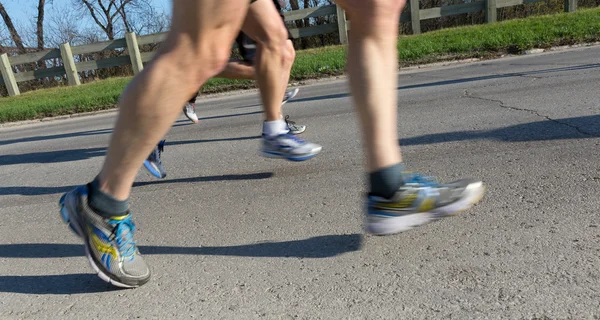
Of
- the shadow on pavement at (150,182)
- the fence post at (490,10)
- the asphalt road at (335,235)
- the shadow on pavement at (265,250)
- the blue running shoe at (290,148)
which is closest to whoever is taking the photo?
the asphalt road at (335,235)

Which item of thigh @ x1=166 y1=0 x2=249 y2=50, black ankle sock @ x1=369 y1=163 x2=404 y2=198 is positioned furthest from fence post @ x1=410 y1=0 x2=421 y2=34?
thigh @ x1=166 y1=0 x2=249 y2=50

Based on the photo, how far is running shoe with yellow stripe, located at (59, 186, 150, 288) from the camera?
181cm

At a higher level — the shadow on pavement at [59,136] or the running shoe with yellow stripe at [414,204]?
the running shoe with yellow stripe at [414,204]

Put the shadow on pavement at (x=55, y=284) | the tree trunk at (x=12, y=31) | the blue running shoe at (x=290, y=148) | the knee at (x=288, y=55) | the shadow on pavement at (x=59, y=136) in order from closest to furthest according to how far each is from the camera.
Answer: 1. the shadow on pavement at (x=55, y=284)
2. the blue running shoe at (x=290, y=148)
3. the knee at (x=288, y=55)
4. the shadow on pavement at (x=59, y=136)
5. the tree trunk at (x=12, y=31)

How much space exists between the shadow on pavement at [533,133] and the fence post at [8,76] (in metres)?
17.9

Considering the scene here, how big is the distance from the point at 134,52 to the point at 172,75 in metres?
17.5

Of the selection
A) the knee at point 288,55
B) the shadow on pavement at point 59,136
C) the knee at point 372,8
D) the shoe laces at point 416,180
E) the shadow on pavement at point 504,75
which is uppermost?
the knee at point 372,8

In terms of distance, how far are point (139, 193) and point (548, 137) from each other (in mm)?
2833

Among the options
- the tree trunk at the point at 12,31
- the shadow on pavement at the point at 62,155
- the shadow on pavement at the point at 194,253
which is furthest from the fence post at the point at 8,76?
the shadow on pavement at the point at 194,253

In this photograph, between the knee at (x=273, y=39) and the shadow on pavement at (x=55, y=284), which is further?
the knee at (x=273, y=39)

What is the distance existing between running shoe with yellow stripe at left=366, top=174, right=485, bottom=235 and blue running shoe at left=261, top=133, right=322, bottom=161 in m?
1.08

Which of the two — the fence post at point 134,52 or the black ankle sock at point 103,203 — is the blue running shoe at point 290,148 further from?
the fence post at point 134,52

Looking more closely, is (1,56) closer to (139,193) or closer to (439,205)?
(139,193)

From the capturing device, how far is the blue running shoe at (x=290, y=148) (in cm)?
288
